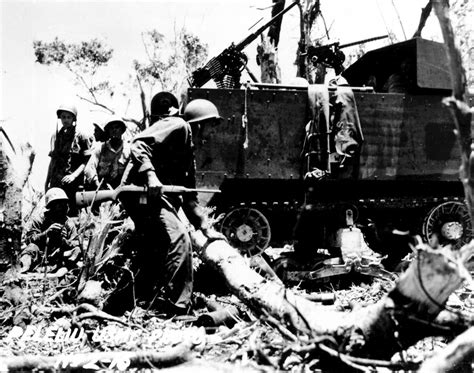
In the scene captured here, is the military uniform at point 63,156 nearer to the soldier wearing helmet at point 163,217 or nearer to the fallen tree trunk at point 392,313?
the soldier wearing helmet at point 163,217

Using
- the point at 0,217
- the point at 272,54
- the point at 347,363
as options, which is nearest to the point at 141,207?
the point at 0,217

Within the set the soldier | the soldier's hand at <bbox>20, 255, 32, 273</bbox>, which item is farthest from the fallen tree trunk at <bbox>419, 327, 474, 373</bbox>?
the soldier

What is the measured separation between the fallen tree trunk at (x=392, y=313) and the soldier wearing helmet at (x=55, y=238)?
11.2 ft

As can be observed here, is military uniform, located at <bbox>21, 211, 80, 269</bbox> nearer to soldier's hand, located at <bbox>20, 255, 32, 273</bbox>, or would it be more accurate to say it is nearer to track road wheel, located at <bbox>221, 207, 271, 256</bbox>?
soldier's hand, located at <bbox>20, 255, 32, 273</bbox>

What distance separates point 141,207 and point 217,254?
0.89 metres

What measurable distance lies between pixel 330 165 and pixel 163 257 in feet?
11.4

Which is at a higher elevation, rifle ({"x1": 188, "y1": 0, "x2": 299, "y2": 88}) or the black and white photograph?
rifle ({"x1": 188, "y1": 0, "x2": 299, "y2": 88})

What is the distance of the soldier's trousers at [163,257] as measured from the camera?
5.54m

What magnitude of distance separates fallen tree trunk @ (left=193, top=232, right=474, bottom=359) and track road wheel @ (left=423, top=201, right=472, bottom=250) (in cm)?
517

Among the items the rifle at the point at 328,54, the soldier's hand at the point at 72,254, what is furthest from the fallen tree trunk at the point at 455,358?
the rifle at the point at 328,54

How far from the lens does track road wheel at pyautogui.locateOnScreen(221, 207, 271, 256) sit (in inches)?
323

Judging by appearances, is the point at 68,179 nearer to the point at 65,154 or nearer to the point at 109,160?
the point at 65,154

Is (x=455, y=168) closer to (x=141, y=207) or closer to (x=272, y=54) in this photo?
(x=141, y=207)

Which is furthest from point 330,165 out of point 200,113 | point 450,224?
point 200,113
